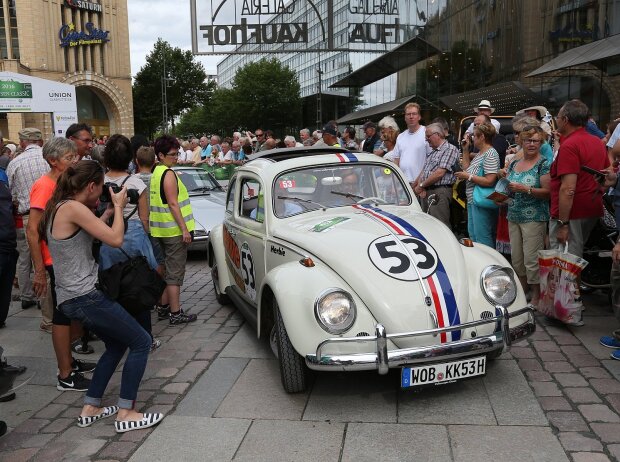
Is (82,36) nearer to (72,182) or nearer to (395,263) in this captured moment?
(72,182)

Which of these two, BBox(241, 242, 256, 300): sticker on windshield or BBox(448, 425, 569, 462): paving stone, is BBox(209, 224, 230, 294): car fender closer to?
BBox(241, 242, 256, 300): sticker on windshield

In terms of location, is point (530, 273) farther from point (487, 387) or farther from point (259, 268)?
point (259, 268)

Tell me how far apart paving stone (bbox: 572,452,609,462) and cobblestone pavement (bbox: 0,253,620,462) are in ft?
0.05

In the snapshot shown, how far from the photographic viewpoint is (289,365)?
399 cm

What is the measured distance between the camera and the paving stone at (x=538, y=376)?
422 centimetres

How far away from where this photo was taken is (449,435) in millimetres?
3416

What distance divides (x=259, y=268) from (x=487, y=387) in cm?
211

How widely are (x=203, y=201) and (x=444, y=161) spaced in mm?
4802

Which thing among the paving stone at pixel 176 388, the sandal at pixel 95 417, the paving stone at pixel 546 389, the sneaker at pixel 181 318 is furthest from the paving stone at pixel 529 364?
the sneaker at pixel 181 318

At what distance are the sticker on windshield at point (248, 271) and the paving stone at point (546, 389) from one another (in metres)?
2.42

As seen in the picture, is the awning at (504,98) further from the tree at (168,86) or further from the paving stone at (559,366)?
the tree at (168,86)

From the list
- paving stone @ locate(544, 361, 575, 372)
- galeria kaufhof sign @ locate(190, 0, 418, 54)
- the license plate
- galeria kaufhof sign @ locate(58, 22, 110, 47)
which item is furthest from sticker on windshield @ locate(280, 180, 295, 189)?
galeria kaufhof sign @ locate(58, 22, 110, 47)

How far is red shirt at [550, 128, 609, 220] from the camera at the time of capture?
5.16m

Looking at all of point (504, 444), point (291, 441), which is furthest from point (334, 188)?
point (504, 444)
